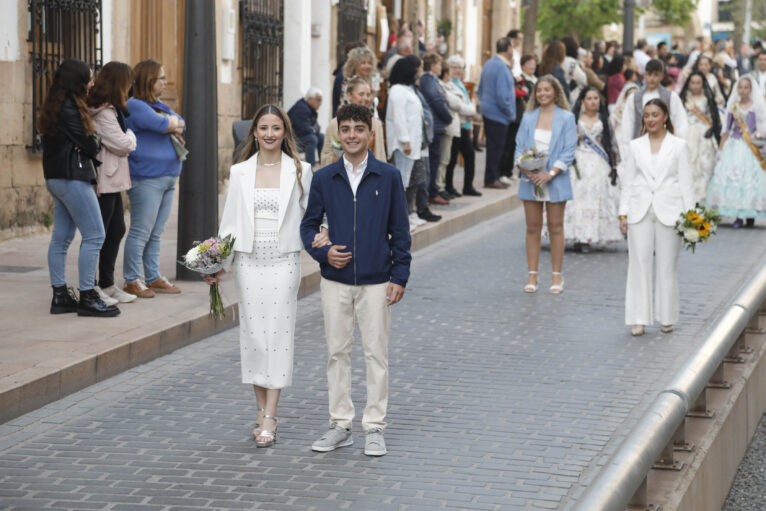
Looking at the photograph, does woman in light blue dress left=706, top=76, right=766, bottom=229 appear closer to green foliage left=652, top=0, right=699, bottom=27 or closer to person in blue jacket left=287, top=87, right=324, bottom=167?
person in blue jacket left=287, top=87, right=324, bottom=167

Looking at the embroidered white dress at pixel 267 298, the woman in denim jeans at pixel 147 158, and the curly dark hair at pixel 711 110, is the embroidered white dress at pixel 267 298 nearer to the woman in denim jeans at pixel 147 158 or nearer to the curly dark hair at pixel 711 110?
the woman in denim jeans at pixel 147 158

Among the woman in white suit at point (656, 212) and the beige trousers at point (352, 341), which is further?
the woman in white suit at point (656, 212)

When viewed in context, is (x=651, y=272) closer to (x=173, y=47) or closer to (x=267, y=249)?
(x=267, y=249)

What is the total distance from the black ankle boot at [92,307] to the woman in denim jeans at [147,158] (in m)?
0.89

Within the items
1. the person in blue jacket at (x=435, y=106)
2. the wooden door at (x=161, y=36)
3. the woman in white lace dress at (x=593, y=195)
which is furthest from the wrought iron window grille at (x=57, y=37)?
the woman in white lace dress at (x=593, y=195)

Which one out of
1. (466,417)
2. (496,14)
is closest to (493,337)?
(466,417)

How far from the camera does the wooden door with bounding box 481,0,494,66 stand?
34.2 m

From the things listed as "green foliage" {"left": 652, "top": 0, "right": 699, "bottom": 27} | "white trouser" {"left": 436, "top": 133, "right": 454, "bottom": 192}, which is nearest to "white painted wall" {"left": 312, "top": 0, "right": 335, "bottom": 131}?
"white trouser" {"left": 436, "top": 133, "right": 454, "bottom": 192}

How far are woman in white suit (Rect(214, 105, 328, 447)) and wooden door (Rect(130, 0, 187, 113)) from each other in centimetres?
1039

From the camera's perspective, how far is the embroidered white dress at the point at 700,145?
17.3 metres

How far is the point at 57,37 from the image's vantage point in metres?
14.3

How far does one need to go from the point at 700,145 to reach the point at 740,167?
81 cm

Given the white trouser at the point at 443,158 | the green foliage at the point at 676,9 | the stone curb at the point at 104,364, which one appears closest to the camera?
the stone curb at the point at 104,364

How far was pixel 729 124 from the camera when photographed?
55.2 feet
